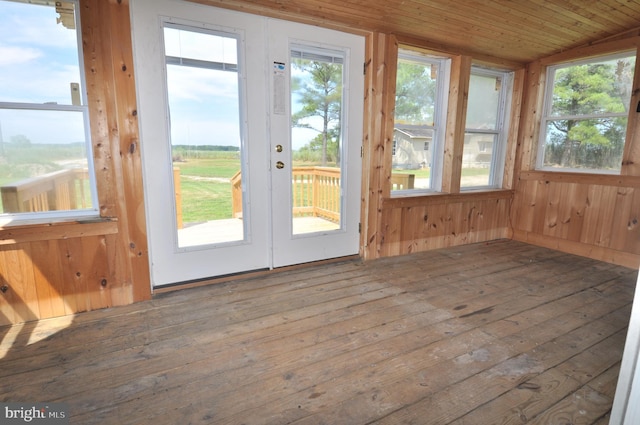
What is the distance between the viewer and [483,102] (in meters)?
4.03

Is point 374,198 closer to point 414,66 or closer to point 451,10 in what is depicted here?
point 414,66

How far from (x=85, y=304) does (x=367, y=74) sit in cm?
294

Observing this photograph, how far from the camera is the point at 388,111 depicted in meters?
3.24

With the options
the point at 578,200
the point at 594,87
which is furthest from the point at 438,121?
the point at 578,200

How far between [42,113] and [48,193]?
1.67ft

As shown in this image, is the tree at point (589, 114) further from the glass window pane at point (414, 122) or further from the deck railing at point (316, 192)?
the deck railing at point (316, 192)

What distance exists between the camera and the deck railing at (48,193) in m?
2.09

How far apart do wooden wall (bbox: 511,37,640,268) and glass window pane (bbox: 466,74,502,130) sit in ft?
1.12

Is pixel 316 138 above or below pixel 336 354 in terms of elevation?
above

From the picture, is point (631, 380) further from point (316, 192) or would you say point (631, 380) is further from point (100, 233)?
point (100, 233)

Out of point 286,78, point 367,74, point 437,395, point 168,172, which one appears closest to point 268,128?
point 286,78

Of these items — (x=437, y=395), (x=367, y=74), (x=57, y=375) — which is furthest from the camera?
(x=367, y=74)

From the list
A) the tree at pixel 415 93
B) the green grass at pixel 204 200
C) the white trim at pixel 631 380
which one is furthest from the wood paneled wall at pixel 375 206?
the white trim at pixel 631 380

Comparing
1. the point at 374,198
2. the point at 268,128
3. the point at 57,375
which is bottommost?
the point at 57,375
